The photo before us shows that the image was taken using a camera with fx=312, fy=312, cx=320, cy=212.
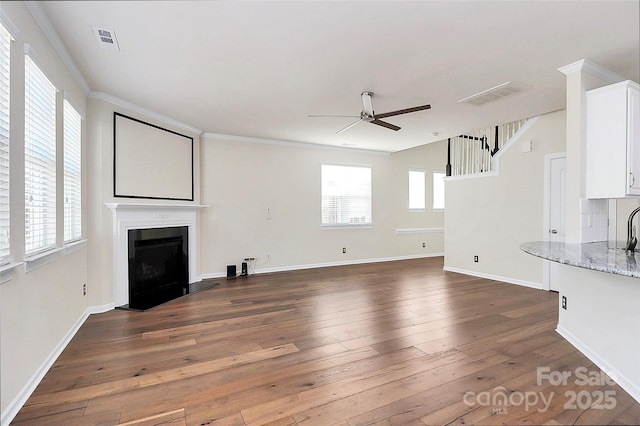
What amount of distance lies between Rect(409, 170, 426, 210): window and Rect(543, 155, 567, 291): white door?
3414mm

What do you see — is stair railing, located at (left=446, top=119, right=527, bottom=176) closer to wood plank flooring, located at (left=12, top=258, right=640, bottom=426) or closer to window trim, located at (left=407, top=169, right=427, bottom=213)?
window trim, located at (left=407, top=169, right=427, bottom=213)

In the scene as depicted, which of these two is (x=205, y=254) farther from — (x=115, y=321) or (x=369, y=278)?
(x=369, y=278)

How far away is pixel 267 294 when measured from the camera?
450cm

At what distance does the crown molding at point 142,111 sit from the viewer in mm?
3671

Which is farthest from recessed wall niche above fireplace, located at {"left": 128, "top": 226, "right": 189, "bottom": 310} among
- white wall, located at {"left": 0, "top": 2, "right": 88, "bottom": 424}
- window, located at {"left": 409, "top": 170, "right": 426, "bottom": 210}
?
Result: window, located at {"left": 409, "top": 170, "right": 426, "bottom": 210}

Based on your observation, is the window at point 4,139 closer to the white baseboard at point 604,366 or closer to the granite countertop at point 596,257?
the granite countertop at point 596,257

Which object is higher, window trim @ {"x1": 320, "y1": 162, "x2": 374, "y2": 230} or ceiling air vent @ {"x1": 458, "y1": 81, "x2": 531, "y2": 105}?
ceiling air vent @ {"x1": 458, "y1": 81, "x2": 531, "y2": 105}

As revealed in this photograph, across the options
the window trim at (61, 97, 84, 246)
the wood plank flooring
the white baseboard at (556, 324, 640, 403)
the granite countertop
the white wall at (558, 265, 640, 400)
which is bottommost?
the wood plank flooring

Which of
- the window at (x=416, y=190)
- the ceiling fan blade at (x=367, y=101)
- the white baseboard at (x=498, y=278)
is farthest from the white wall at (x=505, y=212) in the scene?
the ceiling fan blade at (x=367, y=101)

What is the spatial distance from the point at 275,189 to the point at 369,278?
2476 millimetres

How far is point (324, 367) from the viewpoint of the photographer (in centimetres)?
239

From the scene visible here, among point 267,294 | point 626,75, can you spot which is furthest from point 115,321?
point 626,75

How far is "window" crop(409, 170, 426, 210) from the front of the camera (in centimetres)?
779

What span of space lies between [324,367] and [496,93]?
3.51m
